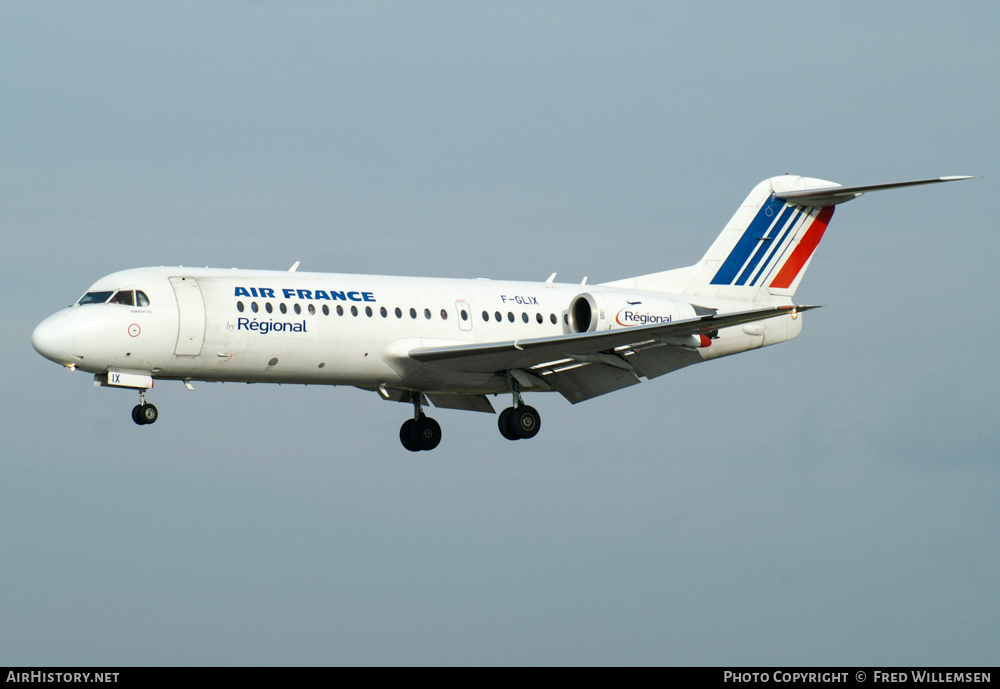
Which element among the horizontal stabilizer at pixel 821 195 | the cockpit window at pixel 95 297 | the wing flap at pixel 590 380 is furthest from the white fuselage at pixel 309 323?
the horizontal stabilizer at pixel 821 195

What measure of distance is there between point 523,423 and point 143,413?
8.83m

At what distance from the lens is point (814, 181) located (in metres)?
39.8

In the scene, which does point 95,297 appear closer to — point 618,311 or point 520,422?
point 520,422

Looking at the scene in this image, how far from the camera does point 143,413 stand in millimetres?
31469

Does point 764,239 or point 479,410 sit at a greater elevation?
point 764,239

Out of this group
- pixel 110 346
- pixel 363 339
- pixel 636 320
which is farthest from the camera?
pixel 636 320

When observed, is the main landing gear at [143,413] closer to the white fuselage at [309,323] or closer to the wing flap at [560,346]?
the white fuselage at [309,323]

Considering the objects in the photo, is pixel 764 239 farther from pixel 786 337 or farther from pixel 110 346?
pixel 110 346

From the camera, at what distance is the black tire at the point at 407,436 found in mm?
37281

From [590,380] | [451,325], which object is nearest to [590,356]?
[590,380]

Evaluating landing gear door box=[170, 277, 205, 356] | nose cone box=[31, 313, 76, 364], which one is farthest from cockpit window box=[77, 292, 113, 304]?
landing gear door box=[170, 277, 205, 356]

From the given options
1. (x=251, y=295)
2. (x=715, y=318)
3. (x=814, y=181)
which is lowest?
(x=715, y=318)

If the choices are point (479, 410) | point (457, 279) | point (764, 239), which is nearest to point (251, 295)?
point (457, 279)

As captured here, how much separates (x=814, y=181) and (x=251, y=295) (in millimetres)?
15607
